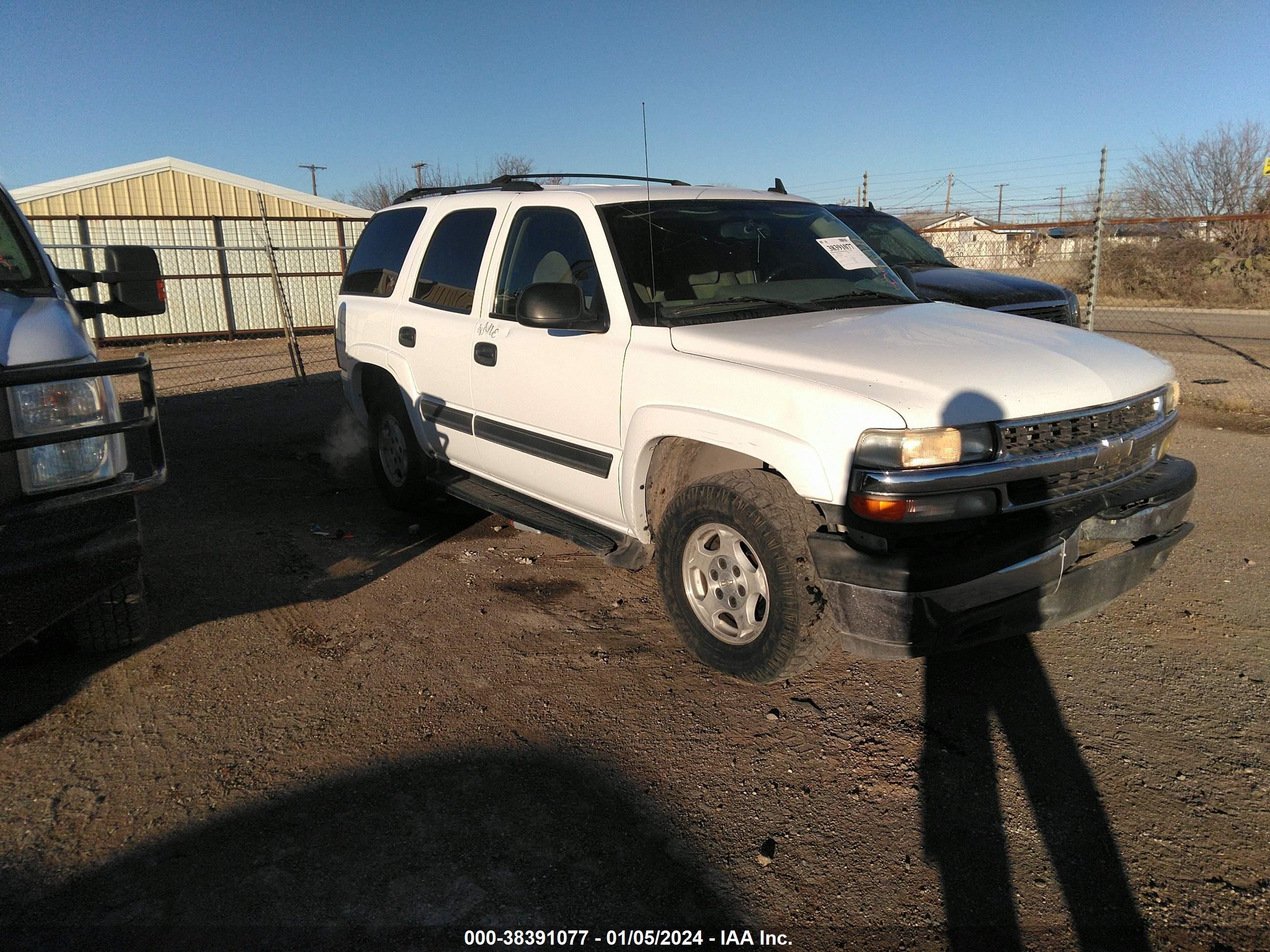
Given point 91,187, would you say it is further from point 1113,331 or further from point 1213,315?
point 1213,315

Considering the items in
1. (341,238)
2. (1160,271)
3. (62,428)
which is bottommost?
(1160,271)

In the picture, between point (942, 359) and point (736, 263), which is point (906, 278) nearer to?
point (736, 263)

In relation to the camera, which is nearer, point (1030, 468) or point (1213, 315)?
point (1030, 468)

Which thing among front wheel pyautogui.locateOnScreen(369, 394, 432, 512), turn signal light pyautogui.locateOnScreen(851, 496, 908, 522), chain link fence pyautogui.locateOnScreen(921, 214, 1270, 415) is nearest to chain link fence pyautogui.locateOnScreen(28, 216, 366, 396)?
front wheel pyautogui.locateOnScreen(369, 394, 432, 512)

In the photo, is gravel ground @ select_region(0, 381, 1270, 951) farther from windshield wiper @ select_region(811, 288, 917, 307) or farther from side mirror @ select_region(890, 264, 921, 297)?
side mirror @ select_region(890, 264, 921, 297)

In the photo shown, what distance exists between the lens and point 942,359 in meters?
3.19

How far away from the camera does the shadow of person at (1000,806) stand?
7.67ft

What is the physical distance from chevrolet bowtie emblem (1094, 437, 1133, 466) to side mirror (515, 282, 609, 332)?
78.4 inches

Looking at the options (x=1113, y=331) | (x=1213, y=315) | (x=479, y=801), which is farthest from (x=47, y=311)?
(x=1213, y=315)

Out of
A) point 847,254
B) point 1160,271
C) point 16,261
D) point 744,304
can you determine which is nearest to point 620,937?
point 744,304

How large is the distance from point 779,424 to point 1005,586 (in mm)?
927

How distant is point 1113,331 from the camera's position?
1536cm

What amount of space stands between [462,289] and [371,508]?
6.76 ft

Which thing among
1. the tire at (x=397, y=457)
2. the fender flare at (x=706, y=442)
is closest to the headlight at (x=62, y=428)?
the fender flare at (x=706, y=442)
